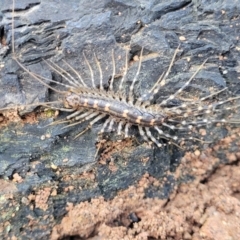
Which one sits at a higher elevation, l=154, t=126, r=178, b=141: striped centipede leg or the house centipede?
the house centipede

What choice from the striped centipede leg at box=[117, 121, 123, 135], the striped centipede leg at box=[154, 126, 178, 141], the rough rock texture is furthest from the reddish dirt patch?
the striped centipede leg at box=[117, 121, 123, 135]

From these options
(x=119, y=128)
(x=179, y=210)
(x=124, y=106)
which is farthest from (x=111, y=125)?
(x=179, y=210)

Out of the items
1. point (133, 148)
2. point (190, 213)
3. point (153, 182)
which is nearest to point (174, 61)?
point (133, 148)

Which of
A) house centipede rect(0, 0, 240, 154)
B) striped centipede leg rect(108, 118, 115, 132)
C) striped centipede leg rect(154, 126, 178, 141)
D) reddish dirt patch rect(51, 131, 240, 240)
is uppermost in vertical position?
house centipede rect(0, 0, 240, 154)

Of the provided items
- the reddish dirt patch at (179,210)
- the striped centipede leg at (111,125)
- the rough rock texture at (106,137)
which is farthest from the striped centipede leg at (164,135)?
the striped centipede leg at (111,125)

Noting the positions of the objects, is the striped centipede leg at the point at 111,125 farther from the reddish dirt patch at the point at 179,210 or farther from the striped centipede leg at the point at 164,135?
the reddish dirt patch at the point at 179,210

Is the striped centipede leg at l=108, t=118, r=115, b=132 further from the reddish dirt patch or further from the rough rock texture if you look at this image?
the reddish dirt patch

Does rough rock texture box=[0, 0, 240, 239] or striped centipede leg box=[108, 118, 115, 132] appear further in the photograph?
striped centipede leg box=[108, 118, 115, 132]

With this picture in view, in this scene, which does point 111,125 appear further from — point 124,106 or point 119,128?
point 124,106
